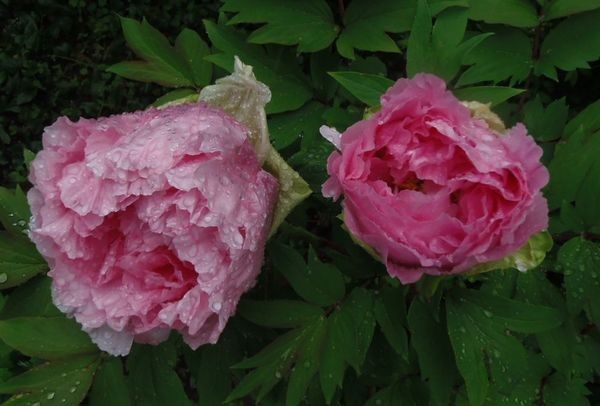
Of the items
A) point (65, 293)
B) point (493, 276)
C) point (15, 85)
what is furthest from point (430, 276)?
point (15, 85)

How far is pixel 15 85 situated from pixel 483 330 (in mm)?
2122

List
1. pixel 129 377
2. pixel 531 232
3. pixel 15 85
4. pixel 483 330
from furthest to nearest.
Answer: pixel 15 85, pixel 129 377, pixel 483 330, pixel 531 232

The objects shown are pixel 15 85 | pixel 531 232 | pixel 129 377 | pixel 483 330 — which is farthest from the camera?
pixel 15 85

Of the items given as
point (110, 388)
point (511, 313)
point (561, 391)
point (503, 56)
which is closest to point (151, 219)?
point (110, 388)

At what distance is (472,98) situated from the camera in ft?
3.33

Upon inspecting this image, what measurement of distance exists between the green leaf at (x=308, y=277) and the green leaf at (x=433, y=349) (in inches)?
4.7

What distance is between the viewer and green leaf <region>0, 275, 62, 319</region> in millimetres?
1112

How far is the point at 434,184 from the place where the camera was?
792 millimetres

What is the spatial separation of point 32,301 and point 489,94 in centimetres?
77

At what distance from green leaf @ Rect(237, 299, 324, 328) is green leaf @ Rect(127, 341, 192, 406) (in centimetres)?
15

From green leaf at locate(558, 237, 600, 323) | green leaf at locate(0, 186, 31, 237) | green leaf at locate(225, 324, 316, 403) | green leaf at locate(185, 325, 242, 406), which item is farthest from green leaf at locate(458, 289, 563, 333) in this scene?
green leaf at locate(0, 186, 31, 237)

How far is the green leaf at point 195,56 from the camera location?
1241mm

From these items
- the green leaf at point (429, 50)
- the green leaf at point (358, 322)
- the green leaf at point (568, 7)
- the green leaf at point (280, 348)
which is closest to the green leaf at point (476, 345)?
the green leaf at point (358, 322)

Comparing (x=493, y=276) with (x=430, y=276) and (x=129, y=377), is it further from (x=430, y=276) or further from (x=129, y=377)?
(x=129, y=377)
